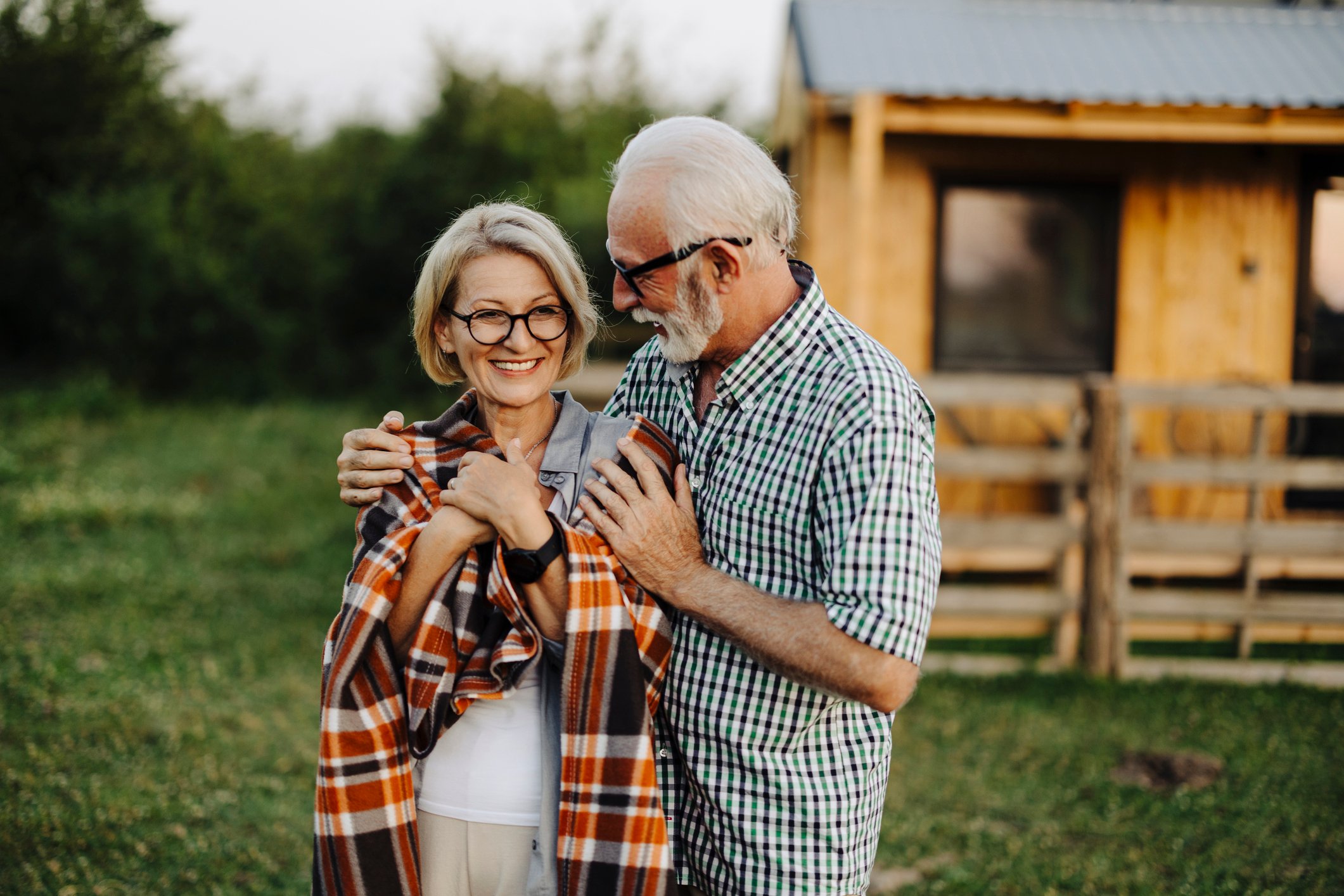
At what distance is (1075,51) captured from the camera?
685cm

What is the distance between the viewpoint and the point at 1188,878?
3.75 m

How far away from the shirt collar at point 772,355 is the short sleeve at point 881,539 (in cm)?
24

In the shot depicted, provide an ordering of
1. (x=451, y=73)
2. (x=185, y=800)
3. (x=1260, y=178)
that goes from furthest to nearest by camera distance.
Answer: (x=451, y=73), (x=1260, y=178), (x=185, y=800)

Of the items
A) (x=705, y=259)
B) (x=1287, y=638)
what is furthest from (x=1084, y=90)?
(x=705, y=259)

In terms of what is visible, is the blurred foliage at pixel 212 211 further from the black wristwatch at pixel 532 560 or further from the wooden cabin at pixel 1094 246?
the black wristwatch at pixel 532 560

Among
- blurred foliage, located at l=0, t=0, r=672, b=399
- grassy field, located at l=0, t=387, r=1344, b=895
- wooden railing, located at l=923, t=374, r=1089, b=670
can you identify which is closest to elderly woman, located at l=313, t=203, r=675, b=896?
grassy field, located at l=0, t=387, r=1344, b=895

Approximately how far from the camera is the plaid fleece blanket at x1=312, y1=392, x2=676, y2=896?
1.85 m

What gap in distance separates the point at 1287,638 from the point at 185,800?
19.5ft

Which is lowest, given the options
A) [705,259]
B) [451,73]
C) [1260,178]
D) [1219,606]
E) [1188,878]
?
[1188,878]

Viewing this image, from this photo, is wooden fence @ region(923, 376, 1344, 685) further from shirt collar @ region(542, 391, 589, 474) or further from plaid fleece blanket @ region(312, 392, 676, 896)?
plaid fleece blanket @ region(312, 392, 676, 896)

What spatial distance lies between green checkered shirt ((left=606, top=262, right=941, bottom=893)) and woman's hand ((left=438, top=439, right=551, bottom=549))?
0.35m

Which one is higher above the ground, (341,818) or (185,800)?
(341,818)

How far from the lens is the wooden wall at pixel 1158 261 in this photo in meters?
7.11

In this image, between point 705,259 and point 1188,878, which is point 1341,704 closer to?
point 1188,878
